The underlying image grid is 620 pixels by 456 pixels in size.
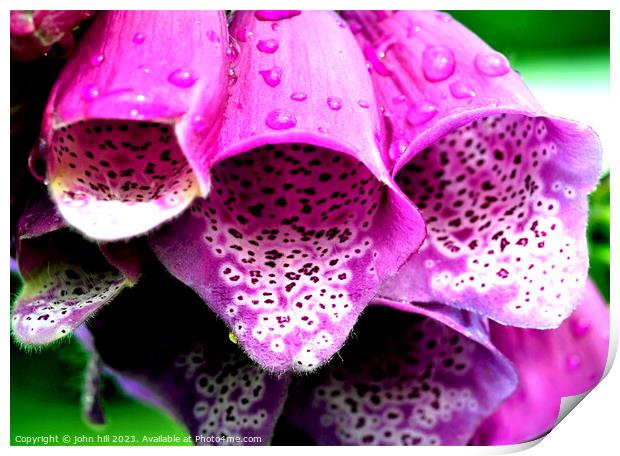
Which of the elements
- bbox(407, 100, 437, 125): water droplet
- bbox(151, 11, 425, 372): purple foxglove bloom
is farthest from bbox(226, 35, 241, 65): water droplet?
bbox(407, 100, 437, 125): water droplet

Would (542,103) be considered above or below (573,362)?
above

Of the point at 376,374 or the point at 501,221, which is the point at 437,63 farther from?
the point at 376,374

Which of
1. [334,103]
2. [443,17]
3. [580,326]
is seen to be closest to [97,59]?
[334,103]

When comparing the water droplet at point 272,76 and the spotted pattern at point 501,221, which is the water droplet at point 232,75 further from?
the spotted pattern at point 501,221

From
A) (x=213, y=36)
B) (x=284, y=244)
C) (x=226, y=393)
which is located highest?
(x=213, y=36)

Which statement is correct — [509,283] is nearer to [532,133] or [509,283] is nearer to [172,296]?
[532,133]

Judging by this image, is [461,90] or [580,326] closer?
[461,90]
